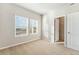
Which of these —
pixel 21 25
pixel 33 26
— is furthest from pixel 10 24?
pixel 33 26

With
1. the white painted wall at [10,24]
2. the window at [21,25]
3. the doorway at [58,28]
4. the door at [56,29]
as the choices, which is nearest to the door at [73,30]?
the doorway at [58,28]

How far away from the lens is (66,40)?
3.17 metres

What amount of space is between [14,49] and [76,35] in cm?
180

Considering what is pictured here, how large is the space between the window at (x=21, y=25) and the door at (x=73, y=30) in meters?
1.32

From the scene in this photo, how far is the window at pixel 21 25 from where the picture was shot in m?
2.75

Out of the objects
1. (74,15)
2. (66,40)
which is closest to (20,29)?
(66,40)

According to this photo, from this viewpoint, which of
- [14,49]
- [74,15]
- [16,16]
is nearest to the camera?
[14,49]

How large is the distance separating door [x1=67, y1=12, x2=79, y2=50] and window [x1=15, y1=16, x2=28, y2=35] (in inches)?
51.8

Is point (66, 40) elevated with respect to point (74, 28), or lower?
lower

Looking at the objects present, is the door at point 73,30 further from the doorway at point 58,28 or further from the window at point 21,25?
the window at point 21,25

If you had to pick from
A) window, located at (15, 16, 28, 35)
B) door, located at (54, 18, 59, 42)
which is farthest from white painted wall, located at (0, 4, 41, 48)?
door, located at (54, 18, 59, 42)

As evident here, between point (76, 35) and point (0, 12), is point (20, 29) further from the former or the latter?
point (76, 35)

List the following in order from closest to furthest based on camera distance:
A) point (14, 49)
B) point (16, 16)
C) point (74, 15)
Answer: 1. point (14, 49)
2. point (16, 16)
3. point (74, 15)

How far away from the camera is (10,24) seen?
317cm
